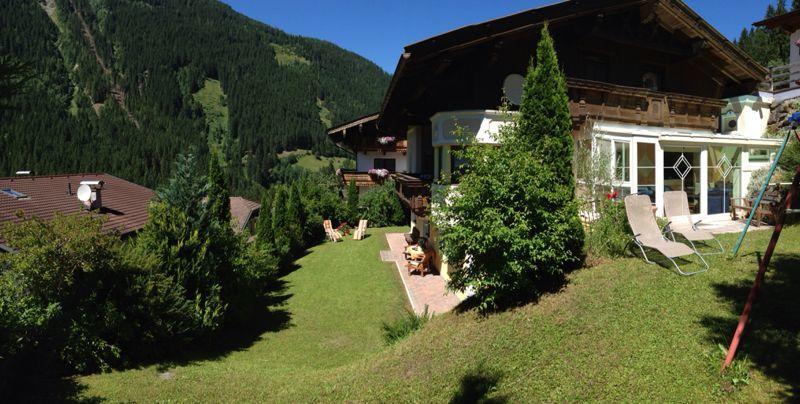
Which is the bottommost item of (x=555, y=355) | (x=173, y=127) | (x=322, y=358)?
(x=322, y=358)


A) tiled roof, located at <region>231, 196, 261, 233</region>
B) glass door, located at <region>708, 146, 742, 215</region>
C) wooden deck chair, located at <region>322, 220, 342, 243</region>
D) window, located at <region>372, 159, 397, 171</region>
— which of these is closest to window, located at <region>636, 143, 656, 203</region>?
glass door, located at <region>708, 146, 742, 215</region>

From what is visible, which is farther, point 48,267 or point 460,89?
point 460,89

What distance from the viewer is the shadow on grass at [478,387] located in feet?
17.1

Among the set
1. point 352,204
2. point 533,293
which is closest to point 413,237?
point 352,204

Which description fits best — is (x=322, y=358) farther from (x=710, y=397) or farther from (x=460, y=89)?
(x=460, y=89)

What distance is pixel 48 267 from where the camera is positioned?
8.13 meters

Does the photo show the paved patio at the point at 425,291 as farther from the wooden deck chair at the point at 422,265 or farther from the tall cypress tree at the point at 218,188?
the tall cypress tree at the point at 218,188

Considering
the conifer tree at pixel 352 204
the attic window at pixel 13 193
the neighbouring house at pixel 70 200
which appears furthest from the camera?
the conifer tree at pixel 352 204

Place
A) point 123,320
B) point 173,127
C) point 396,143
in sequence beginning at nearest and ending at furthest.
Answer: point 123,320 < point 396,143 < point 173,127

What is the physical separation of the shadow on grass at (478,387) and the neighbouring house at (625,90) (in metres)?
7.47

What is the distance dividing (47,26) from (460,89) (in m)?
177

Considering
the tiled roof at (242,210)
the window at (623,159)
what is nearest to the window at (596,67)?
the window at (623,159)

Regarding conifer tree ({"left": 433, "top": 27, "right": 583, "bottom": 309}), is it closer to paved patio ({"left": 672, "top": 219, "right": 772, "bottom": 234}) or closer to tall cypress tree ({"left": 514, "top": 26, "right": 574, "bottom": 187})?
tall cypress tree ({"left": 514, "top": 26, "right": 574, "bottom": 187})

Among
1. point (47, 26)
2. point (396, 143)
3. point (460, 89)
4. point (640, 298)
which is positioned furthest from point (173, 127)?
point (640, 298)
